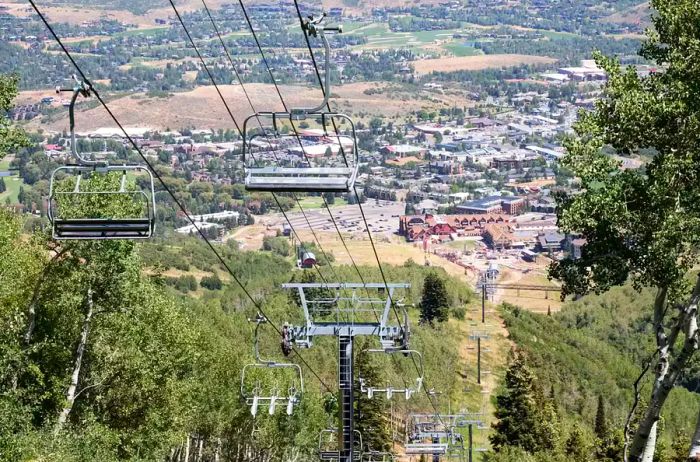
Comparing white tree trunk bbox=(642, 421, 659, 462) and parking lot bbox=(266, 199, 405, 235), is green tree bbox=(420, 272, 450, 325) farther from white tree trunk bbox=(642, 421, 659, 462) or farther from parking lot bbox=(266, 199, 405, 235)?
parking lot bbox=(266, 199, 405, 235)

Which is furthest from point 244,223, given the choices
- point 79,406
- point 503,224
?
point 79,406

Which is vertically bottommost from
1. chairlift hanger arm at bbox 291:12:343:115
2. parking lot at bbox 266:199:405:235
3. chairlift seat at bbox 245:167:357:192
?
chairlift seat at bbox 245:167:357:192

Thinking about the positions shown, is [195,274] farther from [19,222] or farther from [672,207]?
[672,207]

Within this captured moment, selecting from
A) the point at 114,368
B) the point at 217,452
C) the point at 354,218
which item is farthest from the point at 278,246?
the point at 114,368

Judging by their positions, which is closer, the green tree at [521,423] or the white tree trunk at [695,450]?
the white tree trunk at [695,450]

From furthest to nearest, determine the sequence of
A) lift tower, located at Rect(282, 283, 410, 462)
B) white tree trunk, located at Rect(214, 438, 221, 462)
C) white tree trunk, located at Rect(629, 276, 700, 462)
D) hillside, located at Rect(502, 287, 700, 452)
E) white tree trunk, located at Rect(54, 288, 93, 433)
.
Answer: hillside, located at Rect(502, 287, 700, 452) < white tree trunk, located at Rect(214, 438, 221, 462) < white tree trunk, located at Rect(54, 288, 93, 433) < lift tower, located at Rect(282, 283, 410, 462) < white tree trunk, located at Rect(629, 276, 700, 462)

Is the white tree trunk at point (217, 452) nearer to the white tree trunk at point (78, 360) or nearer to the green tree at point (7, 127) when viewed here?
the white tree trunk at point (78, 360)

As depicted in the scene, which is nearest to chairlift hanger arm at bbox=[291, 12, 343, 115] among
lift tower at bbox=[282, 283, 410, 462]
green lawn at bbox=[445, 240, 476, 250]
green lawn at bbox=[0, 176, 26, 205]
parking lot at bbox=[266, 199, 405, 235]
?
lift tower at bbox=[282, 283, 410, 462]

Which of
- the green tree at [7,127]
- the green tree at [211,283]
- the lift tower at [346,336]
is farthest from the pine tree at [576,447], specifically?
the green tree at [211,283]
